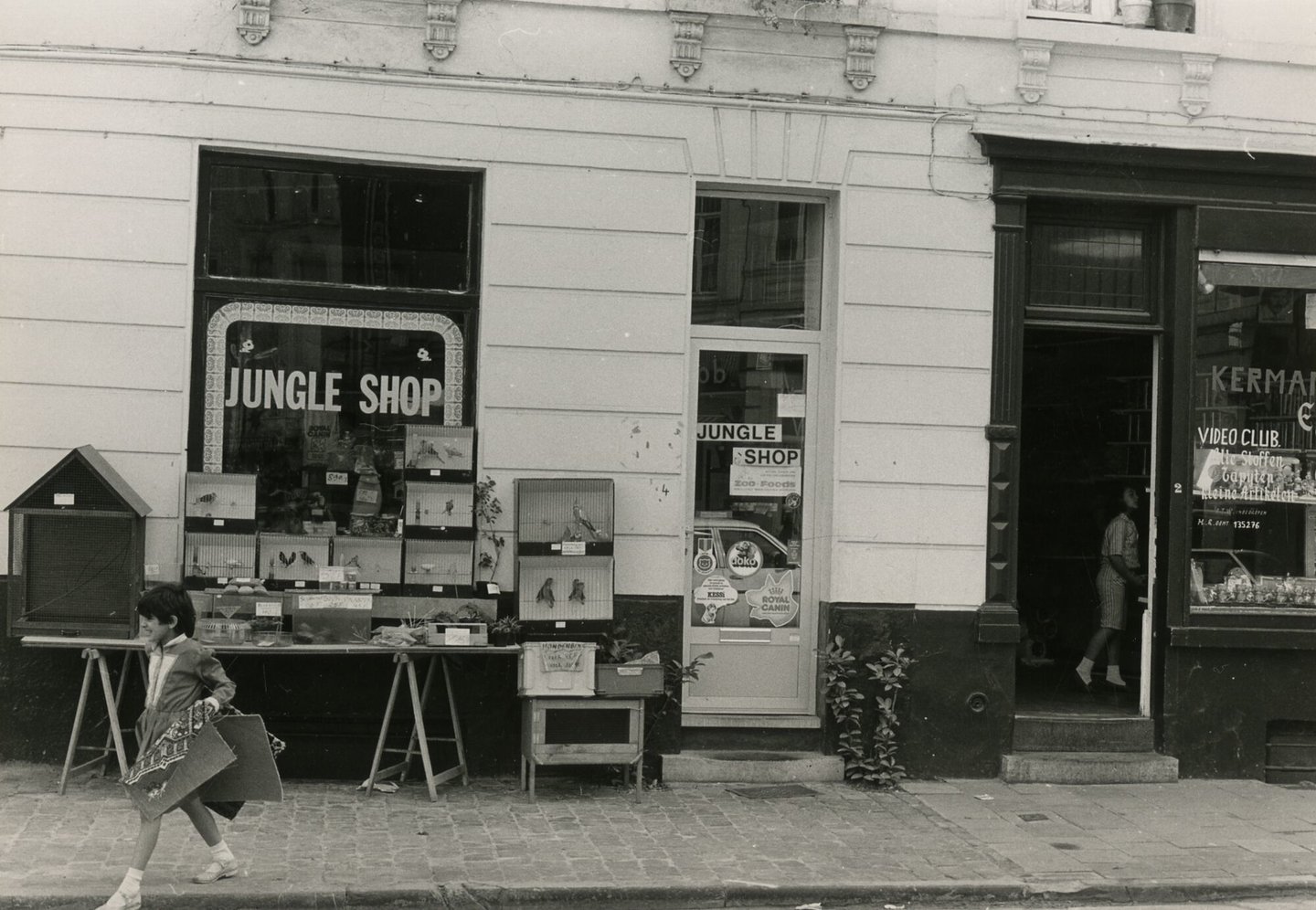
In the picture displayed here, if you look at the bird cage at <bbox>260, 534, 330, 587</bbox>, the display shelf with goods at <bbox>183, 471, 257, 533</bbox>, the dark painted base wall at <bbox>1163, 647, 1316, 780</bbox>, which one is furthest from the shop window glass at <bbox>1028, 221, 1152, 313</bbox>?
the display shelf with goods at <bbox>183, 471, 257, 533</bbox>

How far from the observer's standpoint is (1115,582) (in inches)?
450

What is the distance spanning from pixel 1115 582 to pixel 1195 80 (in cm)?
407

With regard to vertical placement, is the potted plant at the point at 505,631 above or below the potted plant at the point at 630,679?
above

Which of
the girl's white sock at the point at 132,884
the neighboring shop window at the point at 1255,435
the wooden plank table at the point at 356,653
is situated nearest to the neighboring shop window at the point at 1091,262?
the neighboring shop window at the point at 1255,435

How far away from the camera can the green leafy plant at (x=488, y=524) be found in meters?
8.82

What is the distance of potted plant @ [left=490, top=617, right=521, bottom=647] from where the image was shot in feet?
27.9

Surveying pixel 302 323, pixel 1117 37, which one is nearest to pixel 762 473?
pixel 302 323

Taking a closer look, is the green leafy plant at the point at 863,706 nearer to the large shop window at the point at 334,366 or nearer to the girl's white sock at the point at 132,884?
the large shop window at the point at 334,366

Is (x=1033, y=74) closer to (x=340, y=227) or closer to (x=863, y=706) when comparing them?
(x=863, y=706)

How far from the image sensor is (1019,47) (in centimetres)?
941

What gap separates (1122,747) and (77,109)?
7980 millimetres

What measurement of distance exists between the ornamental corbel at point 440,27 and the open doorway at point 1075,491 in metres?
4.81

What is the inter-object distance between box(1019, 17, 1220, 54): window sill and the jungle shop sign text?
4689mm

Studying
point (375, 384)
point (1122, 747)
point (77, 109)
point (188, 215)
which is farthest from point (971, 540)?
point (77, 109)
